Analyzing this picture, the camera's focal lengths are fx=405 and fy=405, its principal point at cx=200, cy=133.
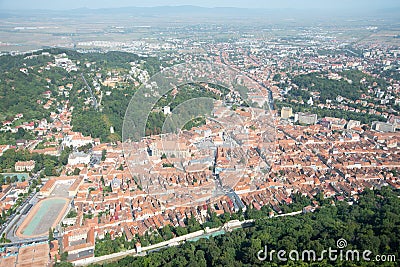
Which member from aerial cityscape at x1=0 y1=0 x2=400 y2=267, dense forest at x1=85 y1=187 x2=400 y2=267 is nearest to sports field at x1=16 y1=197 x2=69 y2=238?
aerial cityscape at x1=0 y1=0 x2=400 y2=267

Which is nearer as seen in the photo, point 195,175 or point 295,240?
point 295,240

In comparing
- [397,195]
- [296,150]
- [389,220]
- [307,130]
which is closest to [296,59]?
[307,130]

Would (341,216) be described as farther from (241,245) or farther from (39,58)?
(39,58)

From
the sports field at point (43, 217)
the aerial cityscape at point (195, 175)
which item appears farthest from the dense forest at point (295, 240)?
the sports field at point (43, 217)

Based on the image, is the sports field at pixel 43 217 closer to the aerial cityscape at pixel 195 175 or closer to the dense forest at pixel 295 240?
the aerial cityscape at pixel 195 175

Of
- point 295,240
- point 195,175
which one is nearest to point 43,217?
point 195,175

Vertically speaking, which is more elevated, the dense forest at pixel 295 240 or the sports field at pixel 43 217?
the dense forest at pixel 295 240

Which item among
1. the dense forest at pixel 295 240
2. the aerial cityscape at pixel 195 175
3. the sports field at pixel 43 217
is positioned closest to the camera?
the dense forest at pixel 295 240

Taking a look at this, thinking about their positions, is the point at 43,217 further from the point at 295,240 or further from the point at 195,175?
the point at 295,240
